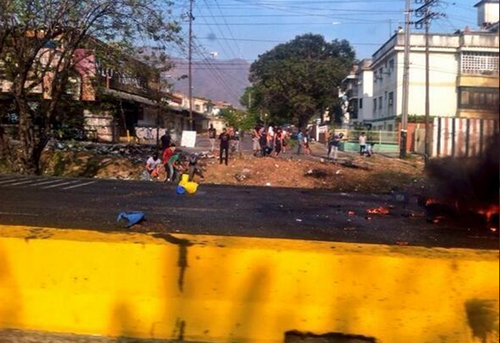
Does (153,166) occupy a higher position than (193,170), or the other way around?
(153,166)

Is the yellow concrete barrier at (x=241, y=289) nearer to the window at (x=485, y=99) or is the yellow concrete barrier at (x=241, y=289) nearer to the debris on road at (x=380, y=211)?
the window at (x=485, y=99)

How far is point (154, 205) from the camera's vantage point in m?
11.6

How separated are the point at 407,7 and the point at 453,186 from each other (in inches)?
1204

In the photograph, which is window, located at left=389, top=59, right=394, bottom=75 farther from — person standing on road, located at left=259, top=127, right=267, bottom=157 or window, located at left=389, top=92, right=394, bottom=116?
person standing on road, located at left=259, top=127, right=267, bottom=157

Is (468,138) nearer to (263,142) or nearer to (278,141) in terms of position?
(263,142)

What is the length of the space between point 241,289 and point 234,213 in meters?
6.99

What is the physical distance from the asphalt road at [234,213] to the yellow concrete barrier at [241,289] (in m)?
3.26

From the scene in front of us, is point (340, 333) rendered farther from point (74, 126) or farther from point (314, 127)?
point (314, 127)

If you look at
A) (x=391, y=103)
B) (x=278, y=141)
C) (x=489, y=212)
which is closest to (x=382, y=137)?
(x=391, y=103)

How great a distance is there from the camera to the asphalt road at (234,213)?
8531 millimetres

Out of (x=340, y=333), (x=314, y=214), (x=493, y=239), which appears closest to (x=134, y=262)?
(x=340, y=333)

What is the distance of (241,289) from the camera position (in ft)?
12.8

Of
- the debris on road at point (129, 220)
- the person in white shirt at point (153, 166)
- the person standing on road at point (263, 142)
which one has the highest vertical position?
the person standing on road at point (263, 142)

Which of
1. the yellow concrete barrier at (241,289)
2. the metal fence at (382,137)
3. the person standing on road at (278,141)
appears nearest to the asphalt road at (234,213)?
the yellow concrete barrier at (241,289)
